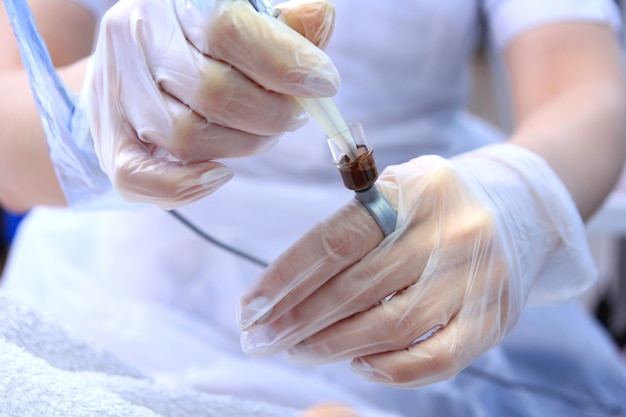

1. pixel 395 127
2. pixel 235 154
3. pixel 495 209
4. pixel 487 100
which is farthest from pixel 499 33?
pixel 487 100

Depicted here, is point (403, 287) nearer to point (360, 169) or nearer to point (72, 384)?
point (360, 169)

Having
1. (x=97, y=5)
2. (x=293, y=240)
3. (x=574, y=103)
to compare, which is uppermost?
(x=97, y=5)

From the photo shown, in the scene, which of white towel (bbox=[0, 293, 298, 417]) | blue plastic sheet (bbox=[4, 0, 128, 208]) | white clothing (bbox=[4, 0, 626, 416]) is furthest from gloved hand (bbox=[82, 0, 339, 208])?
white clothing (bbox=[4, 0, 626, 416])

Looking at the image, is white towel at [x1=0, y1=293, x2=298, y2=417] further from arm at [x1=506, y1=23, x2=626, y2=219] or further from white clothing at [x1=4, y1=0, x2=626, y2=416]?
arm at [x1=506, y1=23, x2=626, y2=219]

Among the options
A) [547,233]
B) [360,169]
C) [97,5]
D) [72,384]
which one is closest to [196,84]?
[360,169]

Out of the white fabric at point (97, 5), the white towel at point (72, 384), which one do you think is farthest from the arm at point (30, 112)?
the white towel at point (72, 384)

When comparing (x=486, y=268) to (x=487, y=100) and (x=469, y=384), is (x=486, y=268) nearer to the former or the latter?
(x=469, y=384)
